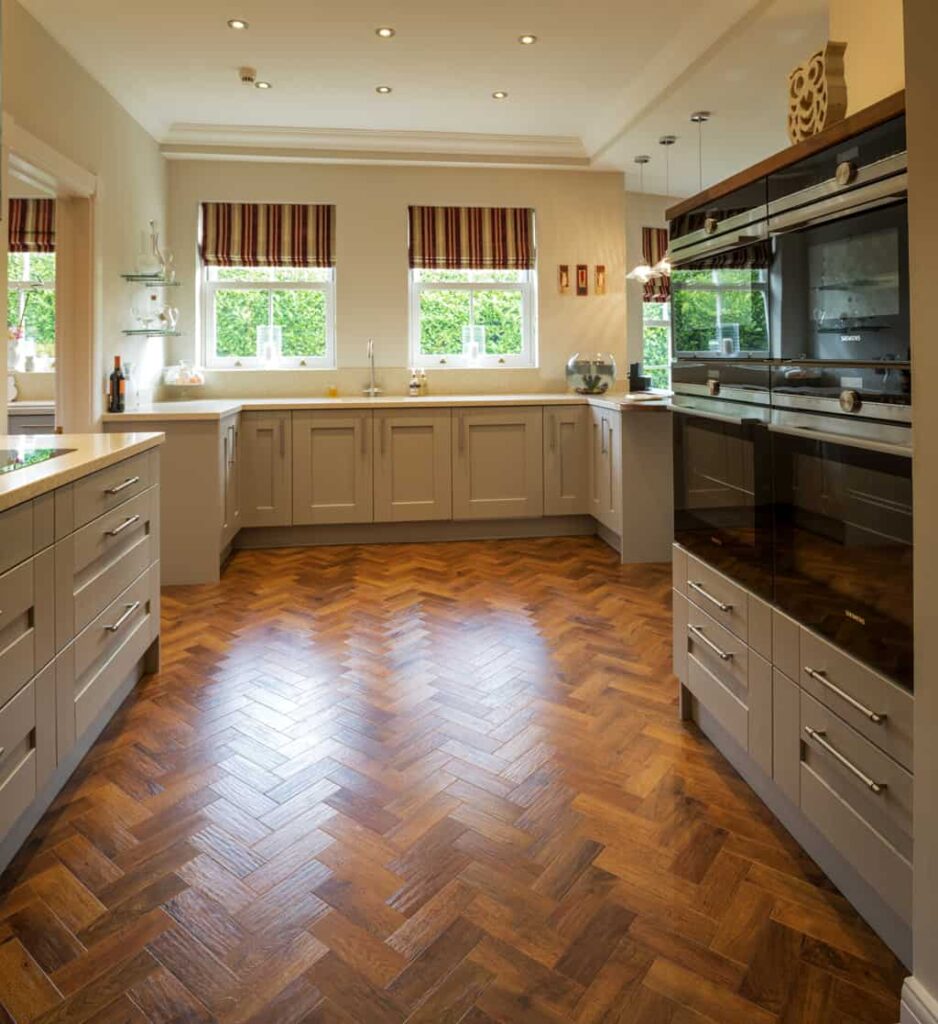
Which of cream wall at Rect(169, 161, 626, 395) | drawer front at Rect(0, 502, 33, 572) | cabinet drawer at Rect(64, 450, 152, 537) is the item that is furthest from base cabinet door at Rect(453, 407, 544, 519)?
drawer front at Rect(0, 502, 33, 572)

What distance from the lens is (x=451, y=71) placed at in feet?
13.7

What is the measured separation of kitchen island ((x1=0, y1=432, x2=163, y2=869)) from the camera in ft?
5.38

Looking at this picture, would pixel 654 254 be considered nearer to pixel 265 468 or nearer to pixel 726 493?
pixel 265 468

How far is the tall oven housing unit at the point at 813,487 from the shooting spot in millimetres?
1327

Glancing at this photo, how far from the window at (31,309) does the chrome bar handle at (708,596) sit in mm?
4773

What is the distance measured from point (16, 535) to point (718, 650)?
1681 millimetres

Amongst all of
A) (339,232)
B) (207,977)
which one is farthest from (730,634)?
(339,232)

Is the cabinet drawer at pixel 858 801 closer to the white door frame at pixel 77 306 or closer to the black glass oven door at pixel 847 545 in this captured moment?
the black glass oven door at pixel 847 545

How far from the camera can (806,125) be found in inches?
75.2

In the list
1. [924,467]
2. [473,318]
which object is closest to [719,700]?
[924,467]

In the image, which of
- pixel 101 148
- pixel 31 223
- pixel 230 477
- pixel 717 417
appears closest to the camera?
pixel 717 417

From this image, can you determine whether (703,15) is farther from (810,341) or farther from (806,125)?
(810,341)

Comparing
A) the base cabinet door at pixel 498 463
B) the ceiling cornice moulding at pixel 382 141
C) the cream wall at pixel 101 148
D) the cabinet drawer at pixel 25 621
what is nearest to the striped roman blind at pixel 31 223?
the cream wall at pixel 101 148

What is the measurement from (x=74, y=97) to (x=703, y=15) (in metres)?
2.86
